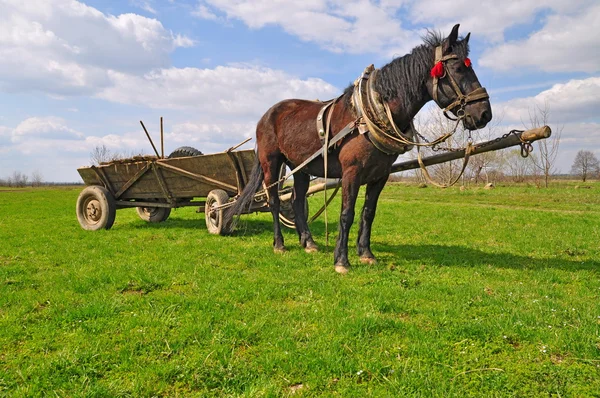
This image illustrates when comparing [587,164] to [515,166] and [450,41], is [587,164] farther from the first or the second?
[450,41]

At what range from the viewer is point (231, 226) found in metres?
8.09

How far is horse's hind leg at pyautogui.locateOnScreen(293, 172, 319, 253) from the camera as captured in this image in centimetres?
688

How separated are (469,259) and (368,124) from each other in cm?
269

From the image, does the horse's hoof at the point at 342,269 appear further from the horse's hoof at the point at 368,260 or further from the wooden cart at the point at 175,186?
the wooden cart at the point at 175,186

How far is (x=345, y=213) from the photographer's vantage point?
5.48 meters

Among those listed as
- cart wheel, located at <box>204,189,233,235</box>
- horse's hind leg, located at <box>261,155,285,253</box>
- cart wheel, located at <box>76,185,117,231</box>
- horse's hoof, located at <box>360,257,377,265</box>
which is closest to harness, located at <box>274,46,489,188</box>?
horse's hind leg, located at <box>261,155,285,253</box>

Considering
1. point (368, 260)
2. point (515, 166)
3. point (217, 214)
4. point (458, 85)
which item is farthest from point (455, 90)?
point (515, 166)

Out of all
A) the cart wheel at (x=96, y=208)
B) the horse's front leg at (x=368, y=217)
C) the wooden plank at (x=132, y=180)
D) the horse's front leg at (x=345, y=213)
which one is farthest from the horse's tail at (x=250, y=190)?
the cart wheel at (x=96, y=208)

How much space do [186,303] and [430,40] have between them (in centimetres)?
410

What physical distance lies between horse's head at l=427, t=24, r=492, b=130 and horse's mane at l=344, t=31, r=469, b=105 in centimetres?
8

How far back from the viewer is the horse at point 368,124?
185 inches

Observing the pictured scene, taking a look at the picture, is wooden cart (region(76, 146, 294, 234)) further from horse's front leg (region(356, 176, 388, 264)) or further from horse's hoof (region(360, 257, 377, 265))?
horse's hoof (region(360, 257, 377, 265))

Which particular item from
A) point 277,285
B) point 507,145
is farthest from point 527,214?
point 277,285

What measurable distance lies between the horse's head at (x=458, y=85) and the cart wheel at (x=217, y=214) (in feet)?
14.9
